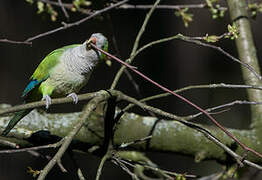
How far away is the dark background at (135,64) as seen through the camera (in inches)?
216

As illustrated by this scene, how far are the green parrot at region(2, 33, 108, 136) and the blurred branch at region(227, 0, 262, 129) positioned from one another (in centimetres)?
89

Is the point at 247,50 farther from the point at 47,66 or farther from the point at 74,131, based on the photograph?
A: the point at 74,131

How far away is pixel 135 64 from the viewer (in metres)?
6.07

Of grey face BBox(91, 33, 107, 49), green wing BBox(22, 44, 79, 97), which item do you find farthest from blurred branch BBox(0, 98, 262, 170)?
grey face BBox(91, 33, 107, 49)

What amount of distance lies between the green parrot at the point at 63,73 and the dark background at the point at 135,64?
2.56 metres

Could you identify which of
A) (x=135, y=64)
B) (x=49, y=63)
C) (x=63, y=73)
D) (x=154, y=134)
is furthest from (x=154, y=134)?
(x=135, y=64)

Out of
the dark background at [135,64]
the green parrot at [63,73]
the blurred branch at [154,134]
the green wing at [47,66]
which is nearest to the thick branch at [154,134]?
the blurred branch at [154,134]

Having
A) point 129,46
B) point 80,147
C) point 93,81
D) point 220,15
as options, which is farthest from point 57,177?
point 220,15

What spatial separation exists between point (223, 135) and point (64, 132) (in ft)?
3.07

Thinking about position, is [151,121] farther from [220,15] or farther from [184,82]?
[184,82]

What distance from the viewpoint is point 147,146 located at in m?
2.46

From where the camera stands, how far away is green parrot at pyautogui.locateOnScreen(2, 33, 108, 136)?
2.40 metres

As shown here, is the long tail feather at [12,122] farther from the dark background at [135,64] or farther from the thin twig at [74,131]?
the dark background at [135,64]

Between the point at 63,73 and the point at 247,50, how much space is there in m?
1.17
